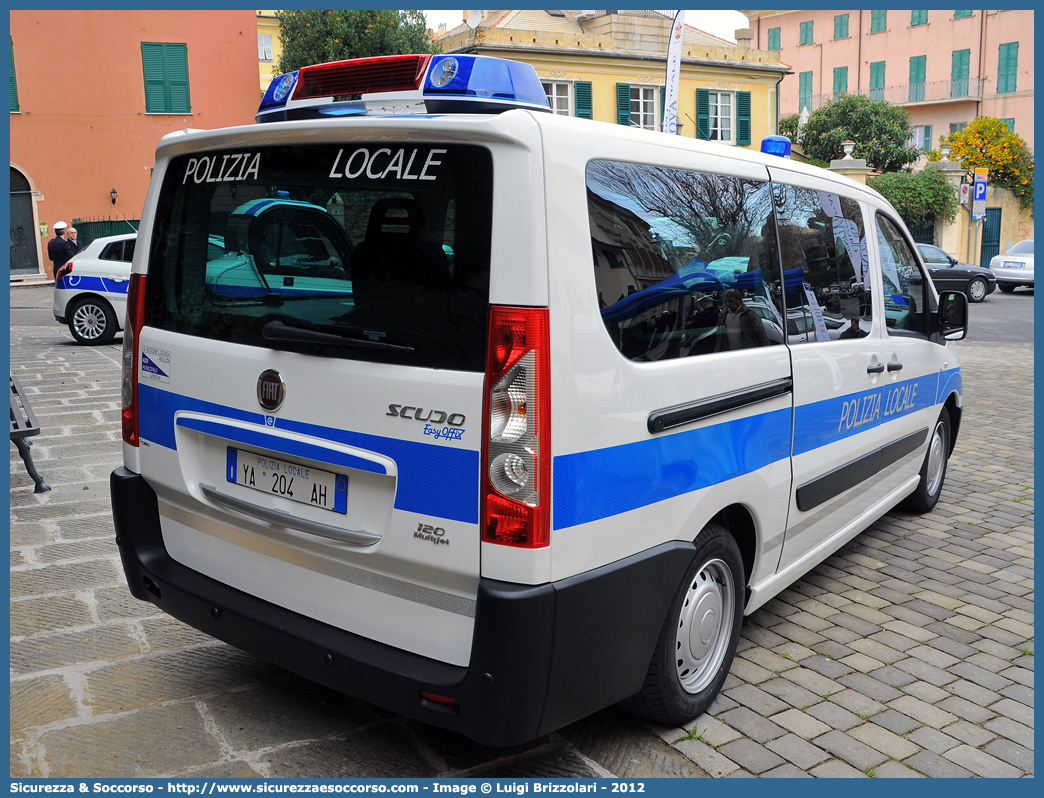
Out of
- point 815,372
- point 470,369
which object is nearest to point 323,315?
point 470,369

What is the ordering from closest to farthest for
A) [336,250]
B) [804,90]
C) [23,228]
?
[336,250]
[23,228]
[804,90]

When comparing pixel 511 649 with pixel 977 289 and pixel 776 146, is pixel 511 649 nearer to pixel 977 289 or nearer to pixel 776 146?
pixel 776 146

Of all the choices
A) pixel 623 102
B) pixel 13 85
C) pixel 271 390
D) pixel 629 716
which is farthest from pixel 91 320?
pixel 623 102

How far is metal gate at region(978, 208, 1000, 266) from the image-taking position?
35219mm

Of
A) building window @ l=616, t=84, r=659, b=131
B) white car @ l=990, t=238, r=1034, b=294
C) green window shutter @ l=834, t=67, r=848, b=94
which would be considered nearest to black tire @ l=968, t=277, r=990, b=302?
white car @ l=990, t=238, r=1034, b=294

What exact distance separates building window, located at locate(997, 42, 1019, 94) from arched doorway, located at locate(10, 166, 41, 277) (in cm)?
4453

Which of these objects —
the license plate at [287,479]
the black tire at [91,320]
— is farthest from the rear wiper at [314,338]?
the black tire at [91,320]

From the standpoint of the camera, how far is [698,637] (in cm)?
317

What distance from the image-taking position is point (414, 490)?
2.51 m

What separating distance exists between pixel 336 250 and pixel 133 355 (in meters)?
1.12

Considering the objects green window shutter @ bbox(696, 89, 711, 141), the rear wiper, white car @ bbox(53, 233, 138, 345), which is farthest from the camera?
green window shutter @ bbox(696, 89, 711, 141)

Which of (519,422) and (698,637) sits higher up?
(519,422)

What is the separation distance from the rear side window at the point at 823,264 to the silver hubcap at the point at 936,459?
1705 millimetres

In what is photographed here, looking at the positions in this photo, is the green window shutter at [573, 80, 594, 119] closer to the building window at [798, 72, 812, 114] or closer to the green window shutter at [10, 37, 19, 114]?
Answer: the green window shutter at [10, 37, 19, 114]
